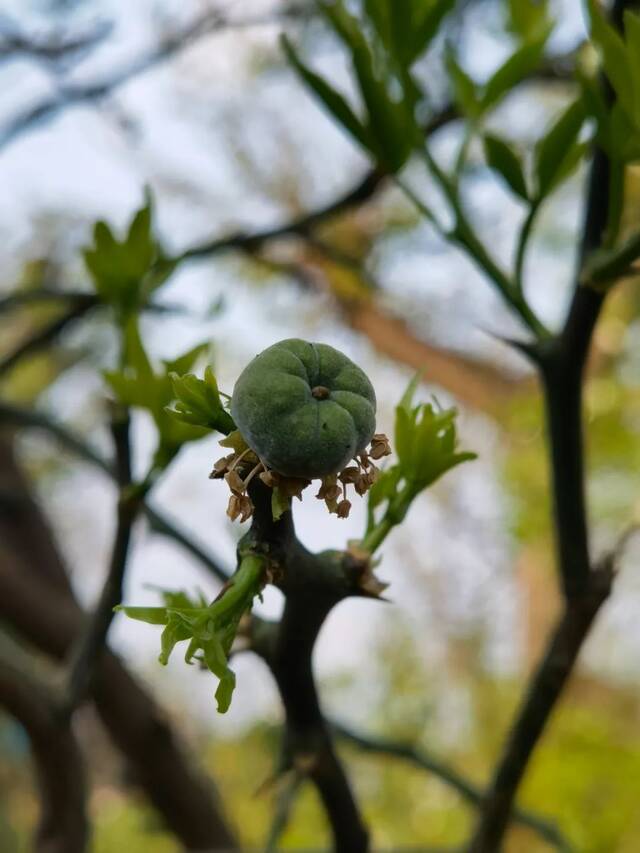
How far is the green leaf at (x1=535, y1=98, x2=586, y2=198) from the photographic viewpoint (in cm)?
28

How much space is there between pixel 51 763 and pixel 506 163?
466mm

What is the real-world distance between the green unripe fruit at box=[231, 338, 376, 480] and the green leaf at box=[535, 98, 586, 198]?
0.16 m

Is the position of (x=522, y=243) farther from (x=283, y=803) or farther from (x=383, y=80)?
(x=283, y=803)

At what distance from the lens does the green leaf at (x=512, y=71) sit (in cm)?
31

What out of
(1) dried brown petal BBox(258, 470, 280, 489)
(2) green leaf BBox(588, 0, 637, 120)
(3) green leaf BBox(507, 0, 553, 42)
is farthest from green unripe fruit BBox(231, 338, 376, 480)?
(3) green leaf BBox(507, 0, 553, 42)

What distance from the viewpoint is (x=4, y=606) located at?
2.30 ft

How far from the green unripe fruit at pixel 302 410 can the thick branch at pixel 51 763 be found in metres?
0.30

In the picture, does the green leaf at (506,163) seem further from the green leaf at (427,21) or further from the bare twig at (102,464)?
the bare twig at (102,464)

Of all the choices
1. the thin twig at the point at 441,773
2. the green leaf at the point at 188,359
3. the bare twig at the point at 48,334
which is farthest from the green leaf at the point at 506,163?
the bare twig at the point at 48,334

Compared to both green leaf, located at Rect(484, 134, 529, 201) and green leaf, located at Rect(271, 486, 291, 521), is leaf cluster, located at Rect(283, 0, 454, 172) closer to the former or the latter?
green leaf, located at Rect(484, 134, 529, 201)

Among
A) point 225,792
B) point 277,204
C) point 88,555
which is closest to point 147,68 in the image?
point 277,204

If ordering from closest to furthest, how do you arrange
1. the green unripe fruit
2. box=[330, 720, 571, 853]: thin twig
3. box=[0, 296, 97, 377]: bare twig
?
the green unripe fruit, box=[330, 720, 571, 853]: thin twig, box=[0, 296, 97, 377]: bare twig

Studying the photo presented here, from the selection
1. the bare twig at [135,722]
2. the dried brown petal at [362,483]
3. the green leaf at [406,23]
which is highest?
the green leaf at [406,23]

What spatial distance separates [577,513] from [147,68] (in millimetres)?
573
